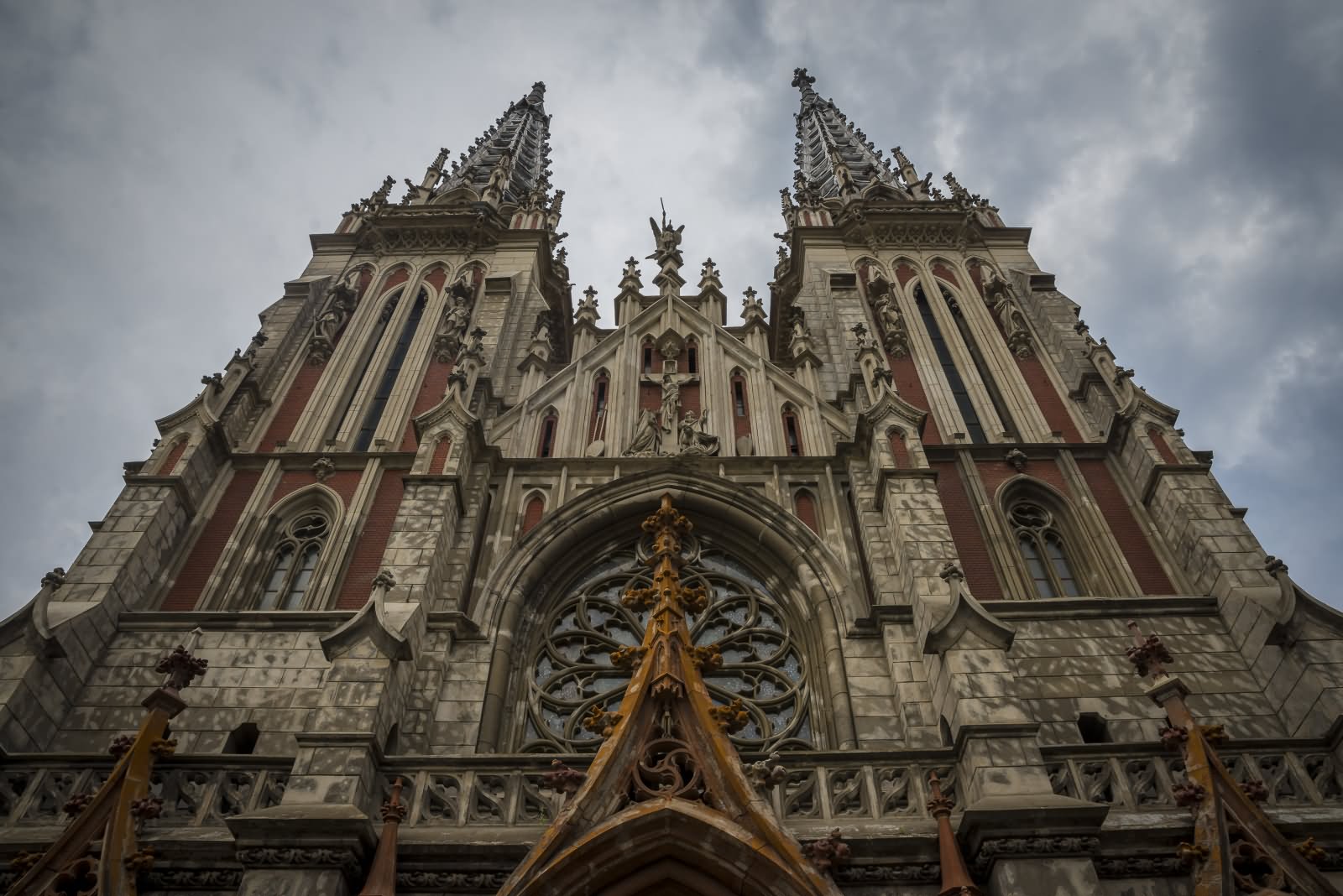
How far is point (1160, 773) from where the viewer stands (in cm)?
916

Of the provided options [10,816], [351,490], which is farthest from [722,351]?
[10,816]

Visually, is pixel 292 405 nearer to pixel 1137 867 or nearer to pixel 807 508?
pixel 807 508

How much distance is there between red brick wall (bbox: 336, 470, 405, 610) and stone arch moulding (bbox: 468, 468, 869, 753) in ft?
5.82

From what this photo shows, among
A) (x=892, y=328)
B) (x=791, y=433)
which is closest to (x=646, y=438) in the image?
(x=791, y=433)

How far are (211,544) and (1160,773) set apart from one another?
40.9 ft

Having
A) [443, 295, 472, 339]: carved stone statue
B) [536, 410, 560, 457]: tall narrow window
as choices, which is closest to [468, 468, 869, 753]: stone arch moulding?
[536, 410, 560, 457]: tall narrow window

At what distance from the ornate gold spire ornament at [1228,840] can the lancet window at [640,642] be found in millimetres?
4012

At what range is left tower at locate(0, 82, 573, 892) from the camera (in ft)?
30.4

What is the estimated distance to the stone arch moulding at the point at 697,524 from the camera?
11.3 metres

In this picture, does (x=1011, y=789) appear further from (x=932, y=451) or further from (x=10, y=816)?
(x=10, y=816)

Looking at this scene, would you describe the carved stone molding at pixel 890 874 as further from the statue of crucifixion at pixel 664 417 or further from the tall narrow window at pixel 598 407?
the tall narrow window at pixel 598 407

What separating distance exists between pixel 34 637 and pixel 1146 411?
50.8 ft

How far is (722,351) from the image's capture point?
59.6 ft

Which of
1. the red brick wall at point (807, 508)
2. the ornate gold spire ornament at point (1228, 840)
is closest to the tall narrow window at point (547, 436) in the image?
the red brick wall at point (807, 508)
